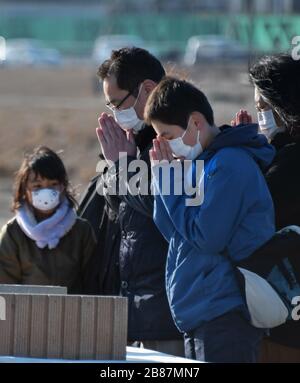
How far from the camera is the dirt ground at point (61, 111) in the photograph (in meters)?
27.3

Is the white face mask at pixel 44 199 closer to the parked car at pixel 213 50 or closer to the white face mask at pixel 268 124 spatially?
the white face mask at pixel 268 124

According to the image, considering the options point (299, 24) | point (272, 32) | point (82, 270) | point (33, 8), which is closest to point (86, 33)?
point (33, 8)

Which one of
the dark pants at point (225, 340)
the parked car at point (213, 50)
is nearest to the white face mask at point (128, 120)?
the dark pants at point (225, 340)

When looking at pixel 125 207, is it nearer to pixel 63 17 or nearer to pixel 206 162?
pixel 206 162

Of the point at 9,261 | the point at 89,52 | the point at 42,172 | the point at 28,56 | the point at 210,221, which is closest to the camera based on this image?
the point at 210,221

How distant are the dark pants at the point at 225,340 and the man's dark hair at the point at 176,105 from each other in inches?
29.9

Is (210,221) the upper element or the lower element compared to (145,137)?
lower

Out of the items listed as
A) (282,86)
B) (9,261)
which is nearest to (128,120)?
(282,86)

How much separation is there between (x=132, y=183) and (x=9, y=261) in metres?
0.93

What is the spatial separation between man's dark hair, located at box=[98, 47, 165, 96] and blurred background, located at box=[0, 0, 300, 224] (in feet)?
0.40

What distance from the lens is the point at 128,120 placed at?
5.99 m

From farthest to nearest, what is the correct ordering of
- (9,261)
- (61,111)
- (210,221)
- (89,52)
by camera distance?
(89,52), (61,111), (9,261), (210,221)

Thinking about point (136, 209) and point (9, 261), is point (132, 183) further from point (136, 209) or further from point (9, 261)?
point (9, 261)
